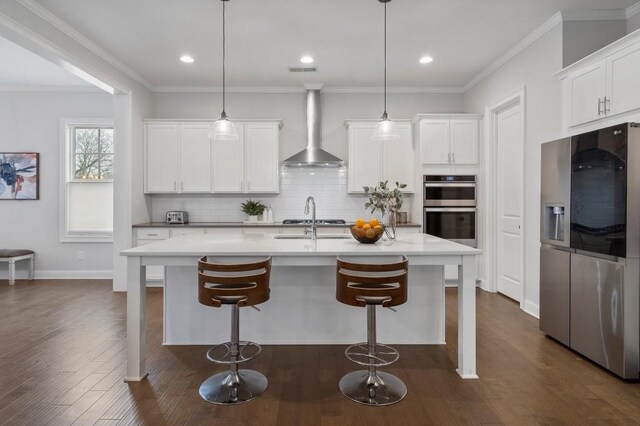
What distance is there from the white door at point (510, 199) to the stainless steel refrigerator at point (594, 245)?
103cm

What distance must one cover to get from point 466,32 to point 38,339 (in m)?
5.11

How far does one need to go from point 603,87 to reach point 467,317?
2166mm

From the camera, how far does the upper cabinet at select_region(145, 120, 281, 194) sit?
560 centimetres

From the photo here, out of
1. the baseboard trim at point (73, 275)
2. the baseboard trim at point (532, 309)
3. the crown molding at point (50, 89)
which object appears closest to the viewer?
the baseboard trim at point (532, 309)

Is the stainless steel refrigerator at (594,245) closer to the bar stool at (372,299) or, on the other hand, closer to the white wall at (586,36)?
the white wall at (586,36)

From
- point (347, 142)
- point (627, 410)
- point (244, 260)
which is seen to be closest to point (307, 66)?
point (347, 142)

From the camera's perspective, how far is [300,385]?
2512mm

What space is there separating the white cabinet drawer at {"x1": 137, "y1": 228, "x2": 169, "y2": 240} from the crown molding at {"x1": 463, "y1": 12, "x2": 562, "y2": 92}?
4.87 metres

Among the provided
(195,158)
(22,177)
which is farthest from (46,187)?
(195,158)

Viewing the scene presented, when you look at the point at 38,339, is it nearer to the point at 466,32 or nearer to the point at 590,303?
the point at 590,303

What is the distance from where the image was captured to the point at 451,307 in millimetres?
4367

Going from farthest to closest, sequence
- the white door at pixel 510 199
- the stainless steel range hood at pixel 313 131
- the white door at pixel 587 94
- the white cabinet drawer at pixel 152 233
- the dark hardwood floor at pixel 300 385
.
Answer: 1. the stainless steel range hood at pixel 313 131
2. the white cabinet drawer at pixel 152 233
3. the white door at pixel 510 199
4. the white door at pixel 587 94
5. the dark hardwood floor at pixel 300 385

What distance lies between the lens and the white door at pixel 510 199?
446cm

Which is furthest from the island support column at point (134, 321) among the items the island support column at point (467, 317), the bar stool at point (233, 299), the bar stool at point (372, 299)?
the island support column at point (467, 317)
